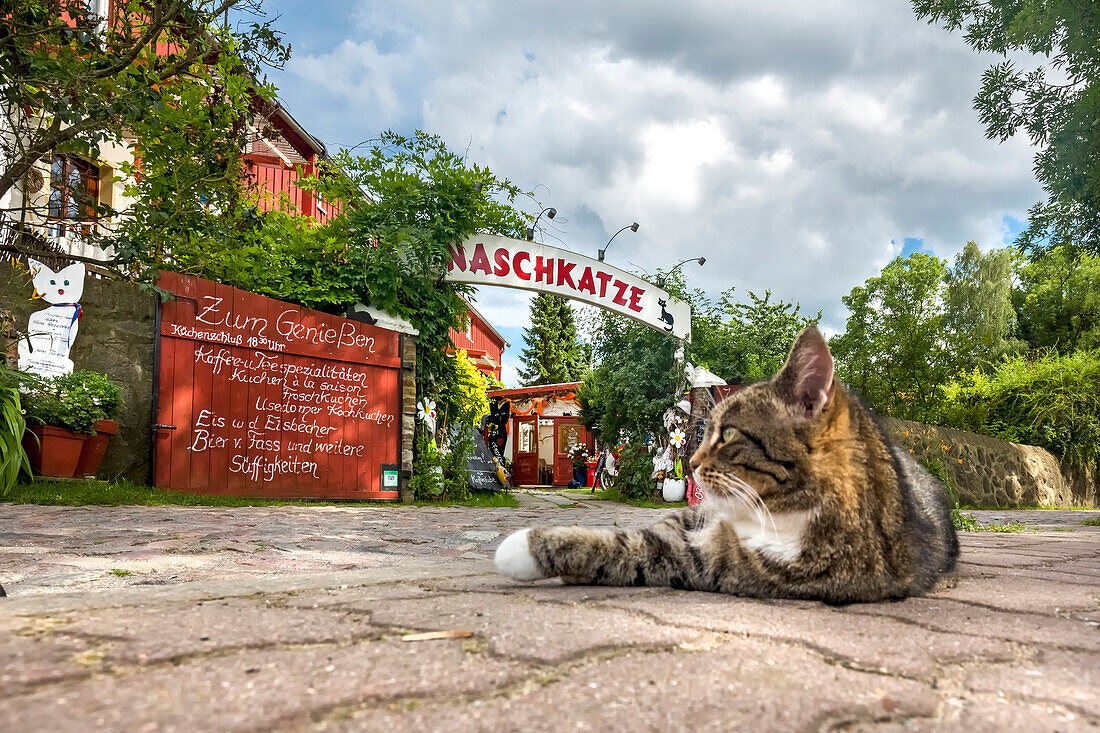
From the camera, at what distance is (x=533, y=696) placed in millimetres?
932

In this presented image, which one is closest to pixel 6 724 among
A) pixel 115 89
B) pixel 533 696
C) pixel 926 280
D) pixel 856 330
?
pixel 533 696

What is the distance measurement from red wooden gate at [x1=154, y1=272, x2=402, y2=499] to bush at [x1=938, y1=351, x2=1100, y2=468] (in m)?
14.9

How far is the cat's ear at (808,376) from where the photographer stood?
76.7 inches

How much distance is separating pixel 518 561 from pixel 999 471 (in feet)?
49.3

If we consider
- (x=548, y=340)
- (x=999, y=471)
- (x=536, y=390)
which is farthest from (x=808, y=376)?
(x=548, y=340)

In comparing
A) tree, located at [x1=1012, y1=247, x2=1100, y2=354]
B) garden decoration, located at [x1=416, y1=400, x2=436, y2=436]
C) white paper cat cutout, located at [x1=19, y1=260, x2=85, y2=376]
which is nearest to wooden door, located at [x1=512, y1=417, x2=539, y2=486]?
garden decoration, located at [x1=416, y1=400, x2=436, y2=436]

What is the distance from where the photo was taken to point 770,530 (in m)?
1.94

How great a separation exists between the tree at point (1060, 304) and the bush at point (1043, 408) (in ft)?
28.8

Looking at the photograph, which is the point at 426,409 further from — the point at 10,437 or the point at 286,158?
the point at 286,158

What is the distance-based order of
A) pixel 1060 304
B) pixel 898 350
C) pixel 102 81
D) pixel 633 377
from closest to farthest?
1. pixel 102 81
2. pixel 633 377
3. pixel 898 350
4. pixel 1060 304

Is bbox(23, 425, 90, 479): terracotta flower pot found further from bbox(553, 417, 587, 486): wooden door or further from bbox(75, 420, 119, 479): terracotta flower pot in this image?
bbox(553, 417, 587, 486): wooden door

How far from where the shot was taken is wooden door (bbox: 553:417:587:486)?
71.0 ft

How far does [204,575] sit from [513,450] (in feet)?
63.7

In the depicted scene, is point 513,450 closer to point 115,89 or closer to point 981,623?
point 115,89
